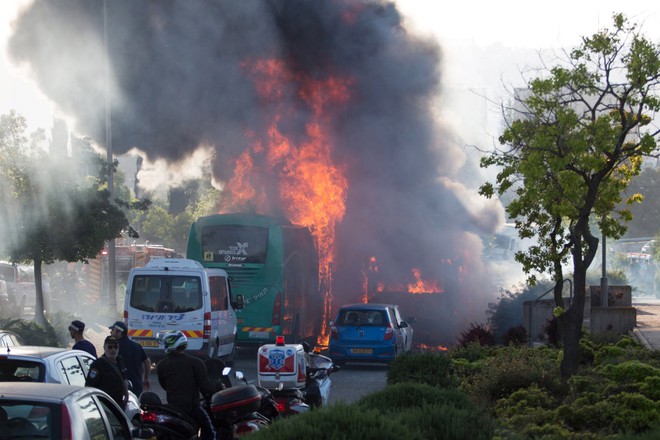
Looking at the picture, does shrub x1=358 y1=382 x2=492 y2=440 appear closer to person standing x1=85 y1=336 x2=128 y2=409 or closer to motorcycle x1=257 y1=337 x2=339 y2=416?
motorcycle x1=257 y1=337 x2=339 y2=416

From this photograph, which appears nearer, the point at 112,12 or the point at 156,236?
the point at 112,12

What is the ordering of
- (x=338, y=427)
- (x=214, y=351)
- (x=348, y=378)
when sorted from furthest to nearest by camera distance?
(x=348, y=378), (x=214, y=351), (x=338, y=427)

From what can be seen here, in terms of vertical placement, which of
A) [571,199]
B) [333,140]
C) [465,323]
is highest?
[333,140]

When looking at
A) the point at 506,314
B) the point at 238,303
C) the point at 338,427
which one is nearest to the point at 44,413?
the point at 338,427

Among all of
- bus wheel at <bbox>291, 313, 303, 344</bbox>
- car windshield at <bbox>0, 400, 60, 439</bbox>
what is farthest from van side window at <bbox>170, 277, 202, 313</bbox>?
car windshield at <bbox>0, 400, 60, 439</bbox>

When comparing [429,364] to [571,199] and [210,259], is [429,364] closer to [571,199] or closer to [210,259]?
[571,199]

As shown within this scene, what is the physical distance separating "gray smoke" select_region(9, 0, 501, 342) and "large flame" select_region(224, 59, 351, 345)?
11.5 inches

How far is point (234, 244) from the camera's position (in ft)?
83.8

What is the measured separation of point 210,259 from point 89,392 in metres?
18.1

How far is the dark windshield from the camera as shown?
2547cm

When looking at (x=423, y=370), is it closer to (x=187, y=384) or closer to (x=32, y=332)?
(x=187, y=384)

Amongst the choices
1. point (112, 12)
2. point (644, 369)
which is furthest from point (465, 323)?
point (644, 369)

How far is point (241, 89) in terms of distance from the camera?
35.4 m

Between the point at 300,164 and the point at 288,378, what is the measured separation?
24089mm
